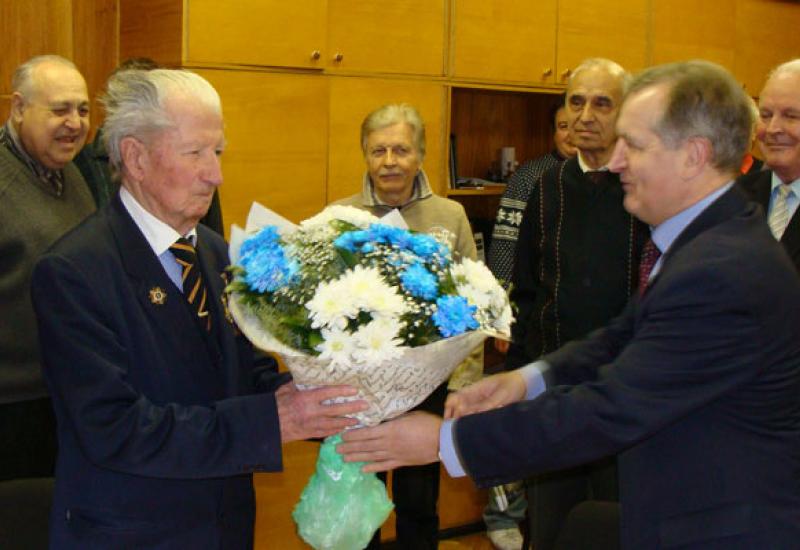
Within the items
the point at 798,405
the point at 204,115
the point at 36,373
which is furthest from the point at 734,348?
the point at 36,373

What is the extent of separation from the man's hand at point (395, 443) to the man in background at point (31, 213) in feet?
5.32

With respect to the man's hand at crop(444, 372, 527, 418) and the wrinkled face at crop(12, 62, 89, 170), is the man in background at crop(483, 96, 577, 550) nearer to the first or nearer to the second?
the wrinkled face at crop(12, 62, 89, 170)

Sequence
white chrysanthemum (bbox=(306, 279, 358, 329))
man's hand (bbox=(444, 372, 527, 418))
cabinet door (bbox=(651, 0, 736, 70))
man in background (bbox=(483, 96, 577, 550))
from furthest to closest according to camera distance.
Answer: cabinet door (bbox=(651, 0, 736, 70)), man in background (bbox=(483, 96, 577, 550)), man's hand (bbox=(444, 372, 527, 418)), white chrysanthemum (bbox=(306, 279, 358, 329))

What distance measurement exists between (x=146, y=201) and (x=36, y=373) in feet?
4.89

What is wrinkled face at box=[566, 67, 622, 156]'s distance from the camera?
366 centimetres

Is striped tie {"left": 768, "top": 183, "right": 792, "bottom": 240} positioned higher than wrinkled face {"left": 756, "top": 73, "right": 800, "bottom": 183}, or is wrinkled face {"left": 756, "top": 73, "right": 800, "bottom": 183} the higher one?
wrinkled face {"left": 756, "top": 73, "right": 800, "bottom": 183}

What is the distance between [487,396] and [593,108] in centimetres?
167

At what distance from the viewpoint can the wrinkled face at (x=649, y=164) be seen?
2.04 metres

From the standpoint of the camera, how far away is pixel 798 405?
198 cm

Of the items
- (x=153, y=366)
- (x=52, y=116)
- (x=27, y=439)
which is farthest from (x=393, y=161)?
(x=153, y=366)

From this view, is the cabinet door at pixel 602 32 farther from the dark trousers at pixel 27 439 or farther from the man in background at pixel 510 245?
the dark trousers at pixel 27 439

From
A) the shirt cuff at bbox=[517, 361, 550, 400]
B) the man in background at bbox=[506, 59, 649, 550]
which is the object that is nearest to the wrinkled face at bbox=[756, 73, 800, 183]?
the man in background at bbox=[506, 59, 649, 550]

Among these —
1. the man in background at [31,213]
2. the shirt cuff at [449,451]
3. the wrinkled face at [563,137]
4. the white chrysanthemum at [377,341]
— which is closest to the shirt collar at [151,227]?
the white chrysanthemum at [377,341]

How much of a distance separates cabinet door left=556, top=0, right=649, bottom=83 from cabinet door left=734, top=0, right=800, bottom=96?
35.1 inches
